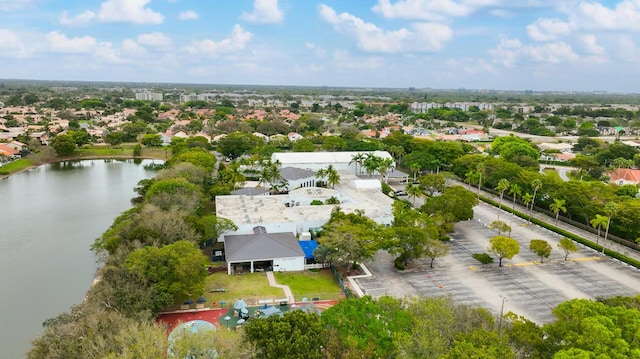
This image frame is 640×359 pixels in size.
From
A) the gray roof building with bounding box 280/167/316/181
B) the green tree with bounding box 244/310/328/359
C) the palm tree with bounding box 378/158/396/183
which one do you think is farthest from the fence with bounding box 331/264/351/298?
the palm tree with bounding box 378/158/396/183

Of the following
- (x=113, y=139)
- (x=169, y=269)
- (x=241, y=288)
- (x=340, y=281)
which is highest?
(x=113, y=139)

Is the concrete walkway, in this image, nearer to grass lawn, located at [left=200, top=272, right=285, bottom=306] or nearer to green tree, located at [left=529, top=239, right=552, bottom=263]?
grass lawn, located at [left=200, top=272, right=285, bottom=306]

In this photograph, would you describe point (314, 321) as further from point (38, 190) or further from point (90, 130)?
point (90, 130)

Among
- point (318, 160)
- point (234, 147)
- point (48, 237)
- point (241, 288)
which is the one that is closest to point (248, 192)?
point (318, 160)

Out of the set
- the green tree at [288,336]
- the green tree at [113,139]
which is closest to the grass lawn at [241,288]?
the green tree at [288,336]

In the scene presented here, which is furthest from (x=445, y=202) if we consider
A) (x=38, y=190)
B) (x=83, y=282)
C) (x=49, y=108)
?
(x=49, y=108)

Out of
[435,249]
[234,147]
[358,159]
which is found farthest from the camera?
[234,147]

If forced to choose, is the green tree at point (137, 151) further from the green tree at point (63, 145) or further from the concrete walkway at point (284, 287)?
the concrete walkway at point (284, 287)

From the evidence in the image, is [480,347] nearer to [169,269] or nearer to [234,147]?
[169,269]
